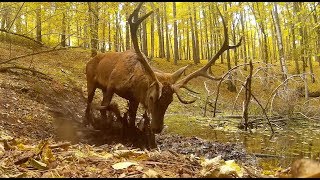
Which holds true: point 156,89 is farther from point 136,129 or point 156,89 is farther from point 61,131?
point 61,131

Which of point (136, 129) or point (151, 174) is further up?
point (151, 174)

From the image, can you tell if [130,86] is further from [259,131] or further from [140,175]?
[140,175]

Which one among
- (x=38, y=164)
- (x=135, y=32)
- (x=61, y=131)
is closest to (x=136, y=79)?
(x=135, y=32)

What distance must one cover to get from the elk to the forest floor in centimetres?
79

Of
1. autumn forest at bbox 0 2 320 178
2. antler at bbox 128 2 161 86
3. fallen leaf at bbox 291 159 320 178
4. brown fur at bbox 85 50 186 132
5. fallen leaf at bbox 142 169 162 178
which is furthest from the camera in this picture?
brown fur at bbox 85 50 186 132

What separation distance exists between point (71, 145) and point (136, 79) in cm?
407

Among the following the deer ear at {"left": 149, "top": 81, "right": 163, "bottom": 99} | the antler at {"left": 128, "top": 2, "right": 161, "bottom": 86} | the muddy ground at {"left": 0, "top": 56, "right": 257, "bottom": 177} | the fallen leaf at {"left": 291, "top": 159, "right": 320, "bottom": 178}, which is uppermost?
the antler at {"left": 128, "top": 2, "right": 161, "bottom": 86}

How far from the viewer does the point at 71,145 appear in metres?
4.70

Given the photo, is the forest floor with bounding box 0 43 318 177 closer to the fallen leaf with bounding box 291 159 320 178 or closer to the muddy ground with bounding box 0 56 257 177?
the muddy ground with bounding box 0 56 257 177

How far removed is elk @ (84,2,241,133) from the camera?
7.32m

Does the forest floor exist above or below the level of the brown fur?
below

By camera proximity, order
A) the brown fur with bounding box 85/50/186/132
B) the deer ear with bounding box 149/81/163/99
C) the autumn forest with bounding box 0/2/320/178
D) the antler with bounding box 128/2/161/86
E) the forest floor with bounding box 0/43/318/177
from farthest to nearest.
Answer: the brown fur with bounding box 85/50/186/132 → the deer ear with bounding box 149/81/163/99 → the antler with bounding box 128/2/161/86 → the autumn forest with bounding box 0/2/320/178 → the forest floor with bounding box 0/43/318/177

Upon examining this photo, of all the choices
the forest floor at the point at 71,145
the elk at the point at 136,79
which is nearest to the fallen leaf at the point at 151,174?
the forest floor at the point at 71,145

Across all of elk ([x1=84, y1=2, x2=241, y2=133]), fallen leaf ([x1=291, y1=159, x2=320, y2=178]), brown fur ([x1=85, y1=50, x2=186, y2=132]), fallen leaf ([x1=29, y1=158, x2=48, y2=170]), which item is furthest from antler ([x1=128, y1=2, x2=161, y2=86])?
fallen leaf ([x1=291, y1=159, x2=320, y2=178])
